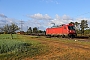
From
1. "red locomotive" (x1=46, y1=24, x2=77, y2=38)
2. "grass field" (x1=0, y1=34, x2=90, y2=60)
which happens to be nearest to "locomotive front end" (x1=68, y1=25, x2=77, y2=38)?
"red locomotive" (x1=46, y1=24, x2=77, y2=38)

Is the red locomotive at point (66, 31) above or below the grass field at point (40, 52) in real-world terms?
above

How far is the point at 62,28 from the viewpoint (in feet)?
160

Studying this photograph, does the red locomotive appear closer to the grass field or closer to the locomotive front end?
the locomotive front end

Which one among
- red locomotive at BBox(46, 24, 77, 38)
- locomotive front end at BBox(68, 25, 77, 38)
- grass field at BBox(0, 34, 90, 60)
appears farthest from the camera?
red locomotive at BBox(46, 24, 77, 38)

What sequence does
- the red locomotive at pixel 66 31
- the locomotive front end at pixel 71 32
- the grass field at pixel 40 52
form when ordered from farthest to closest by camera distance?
the red locomotive at pixel 66 31 < the locomotive front end at pixel 71 32 < the grass field at pixel 40 52

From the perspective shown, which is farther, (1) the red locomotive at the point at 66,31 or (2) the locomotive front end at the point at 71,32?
(1) the red locomotive at the point at 66,31

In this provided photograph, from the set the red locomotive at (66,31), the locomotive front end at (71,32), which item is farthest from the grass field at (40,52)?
the red locomotive at (66,31)

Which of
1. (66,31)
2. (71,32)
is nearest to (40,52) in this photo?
(71,32)

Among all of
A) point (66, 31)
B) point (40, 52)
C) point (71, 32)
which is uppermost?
point (66, 31)

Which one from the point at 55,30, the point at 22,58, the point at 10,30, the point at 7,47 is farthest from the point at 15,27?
the point at 22,58

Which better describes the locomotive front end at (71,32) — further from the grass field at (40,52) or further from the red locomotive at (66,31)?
the grass field at (40,52)

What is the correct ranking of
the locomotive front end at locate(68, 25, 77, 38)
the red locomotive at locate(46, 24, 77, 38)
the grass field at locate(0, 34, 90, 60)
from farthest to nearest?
the red locomotive at locate(46, 24, 77, 38)
the locomotive front end at locate(68, 25, 77, 38)
the grass field at locate(0, 34, 90, 60)

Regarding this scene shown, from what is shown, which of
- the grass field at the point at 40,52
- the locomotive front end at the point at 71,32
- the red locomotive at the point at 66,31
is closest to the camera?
the grass field at the point at 40,52

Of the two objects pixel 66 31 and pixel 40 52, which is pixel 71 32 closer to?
pixel 66 31
